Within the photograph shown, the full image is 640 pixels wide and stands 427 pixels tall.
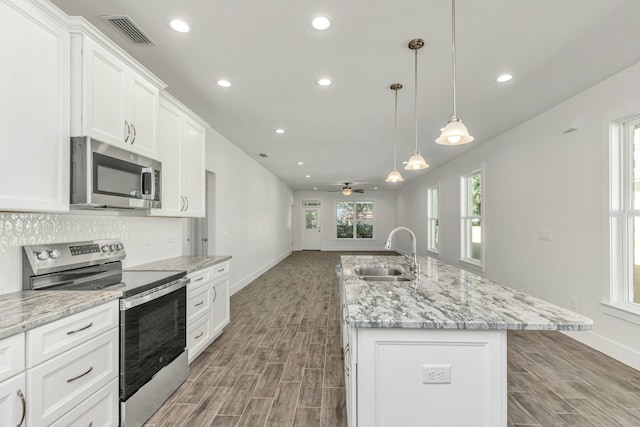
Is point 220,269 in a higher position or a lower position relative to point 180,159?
lower

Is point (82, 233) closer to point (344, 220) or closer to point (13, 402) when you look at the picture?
point (13, 402)

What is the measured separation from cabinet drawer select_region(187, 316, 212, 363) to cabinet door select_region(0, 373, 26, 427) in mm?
1346

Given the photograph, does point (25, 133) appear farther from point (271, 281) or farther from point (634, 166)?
point (271, 281)

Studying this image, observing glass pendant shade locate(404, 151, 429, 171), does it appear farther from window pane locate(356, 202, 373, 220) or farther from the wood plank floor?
window pane locate(356, 202, 373, 220)

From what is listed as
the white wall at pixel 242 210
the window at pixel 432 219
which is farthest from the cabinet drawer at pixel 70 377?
the window at pixel 432 219

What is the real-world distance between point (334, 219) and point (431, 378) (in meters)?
11.8

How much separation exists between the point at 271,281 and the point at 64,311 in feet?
17.2

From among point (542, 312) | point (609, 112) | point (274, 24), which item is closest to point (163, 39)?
point (274, 24)

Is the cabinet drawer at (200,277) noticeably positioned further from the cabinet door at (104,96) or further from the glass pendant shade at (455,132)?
the glass pendant shade at (455,132)

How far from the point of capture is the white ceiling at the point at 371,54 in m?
1.94

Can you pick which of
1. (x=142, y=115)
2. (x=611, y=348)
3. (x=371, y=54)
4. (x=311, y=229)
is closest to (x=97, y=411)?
(x=142, y=115)

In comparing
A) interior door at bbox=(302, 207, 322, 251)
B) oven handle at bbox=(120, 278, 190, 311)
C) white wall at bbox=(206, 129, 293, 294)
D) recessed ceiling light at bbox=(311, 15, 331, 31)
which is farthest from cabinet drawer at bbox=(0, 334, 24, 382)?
interior door at bbox=(302, 207, 322, 251)

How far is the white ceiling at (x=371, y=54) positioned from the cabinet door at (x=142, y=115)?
0.33 meters

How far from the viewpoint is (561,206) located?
11.8 feet
